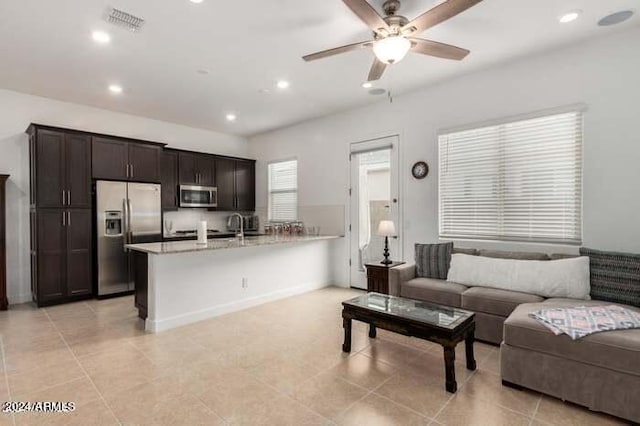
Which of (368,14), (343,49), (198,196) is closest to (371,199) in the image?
(343,49)

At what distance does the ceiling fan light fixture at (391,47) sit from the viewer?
8.04 ft

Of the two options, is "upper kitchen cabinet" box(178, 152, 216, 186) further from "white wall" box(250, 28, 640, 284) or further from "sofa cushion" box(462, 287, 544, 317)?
"sofa cushion" box(462, 287, 544, 317)

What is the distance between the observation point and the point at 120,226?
4.95 meters

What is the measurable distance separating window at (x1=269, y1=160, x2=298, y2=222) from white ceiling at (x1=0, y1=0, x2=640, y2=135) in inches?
68.2

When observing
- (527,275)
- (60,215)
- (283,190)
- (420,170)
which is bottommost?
(527,275)

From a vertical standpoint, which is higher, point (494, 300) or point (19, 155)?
point (19, 155)

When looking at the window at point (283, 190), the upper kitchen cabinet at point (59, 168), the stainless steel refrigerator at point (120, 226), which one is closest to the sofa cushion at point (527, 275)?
the window at point (283, 190)

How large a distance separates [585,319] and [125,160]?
19.3ft

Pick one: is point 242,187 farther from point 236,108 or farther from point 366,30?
point 366,30

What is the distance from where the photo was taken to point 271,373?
8.47ft

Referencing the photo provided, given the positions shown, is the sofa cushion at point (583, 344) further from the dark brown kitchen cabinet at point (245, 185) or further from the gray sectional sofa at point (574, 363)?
the dark brown kitchen cabinet at point (245, 185)

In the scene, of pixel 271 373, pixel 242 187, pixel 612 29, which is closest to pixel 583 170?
pixel 612 29

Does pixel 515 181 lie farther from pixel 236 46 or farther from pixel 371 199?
pixel 236 46

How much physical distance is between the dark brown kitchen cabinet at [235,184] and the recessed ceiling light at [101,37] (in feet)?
11.3
